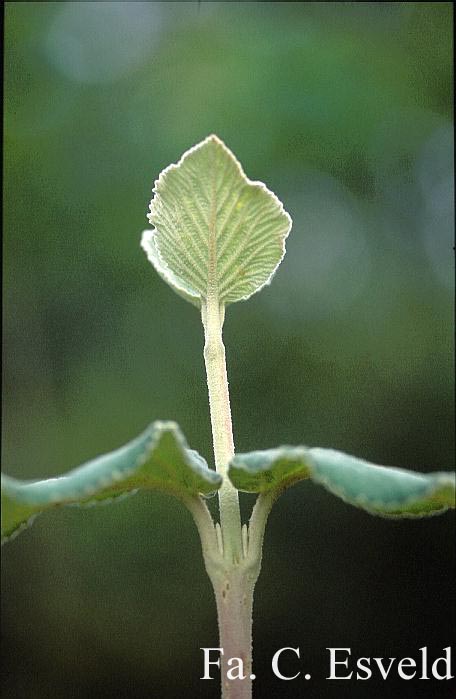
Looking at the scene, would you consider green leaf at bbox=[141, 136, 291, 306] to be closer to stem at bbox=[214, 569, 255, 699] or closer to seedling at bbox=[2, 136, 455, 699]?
seedling at bbox=[2, 136, 455, 699]

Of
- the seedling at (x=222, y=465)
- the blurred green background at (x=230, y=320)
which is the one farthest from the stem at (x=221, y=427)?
the blurred green background at (x=230, y=320)

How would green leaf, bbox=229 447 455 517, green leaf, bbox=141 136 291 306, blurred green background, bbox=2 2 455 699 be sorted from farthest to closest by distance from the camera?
1. blurred green background, bbox=2 2 455 699
2. green leaf, bbox=141 136 291 306
3. green leaf, bbox=229 447 455 517

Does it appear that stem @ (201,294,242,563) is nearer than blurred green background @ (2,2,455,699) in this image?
Yes

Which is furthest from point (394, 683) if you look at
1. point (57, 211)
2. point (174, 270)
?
point (174, 270)

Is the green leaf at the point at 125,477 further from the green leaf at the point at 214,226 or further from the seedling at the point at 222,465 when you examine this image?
the green leaf at the point at 214,226

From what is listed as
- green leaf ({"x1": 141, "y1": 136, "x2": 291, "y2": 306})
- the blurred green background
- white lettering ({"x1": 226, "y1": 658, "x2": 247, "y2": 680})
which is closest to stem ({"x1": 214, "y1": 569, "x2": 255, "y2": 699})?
white lettering ({"x1": 226, "y1": 658, "x2": 247, "y2": 680})

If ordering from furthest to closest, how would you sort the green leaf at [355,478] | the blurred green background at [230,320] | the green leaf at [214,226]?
the blurred green background at [230,320], the green leaf at [214,226], the green leaf at [355,478]

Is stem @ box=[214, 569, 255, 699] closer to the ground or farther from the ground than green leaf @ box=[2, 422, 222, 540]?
Result: closer to the ground

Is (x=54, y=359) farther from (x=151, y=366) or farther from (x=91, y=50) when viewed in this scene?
(x=91, y=50)

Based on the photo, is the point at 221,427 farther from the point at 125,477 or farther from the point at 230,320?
the point at 230,320
